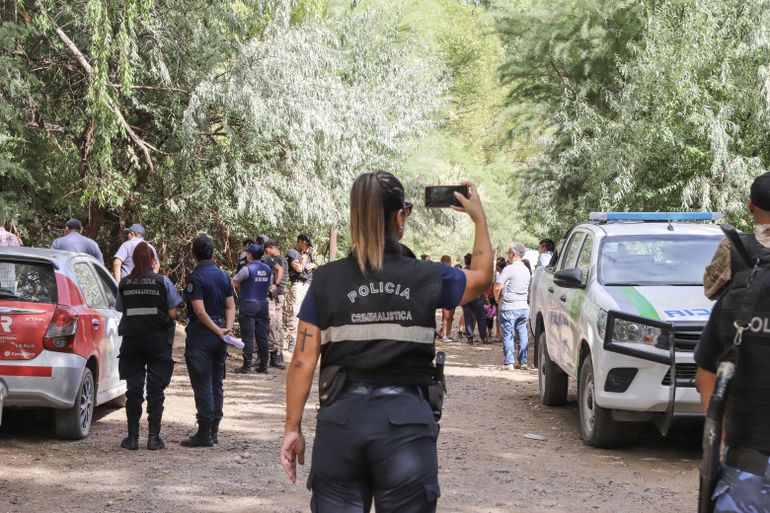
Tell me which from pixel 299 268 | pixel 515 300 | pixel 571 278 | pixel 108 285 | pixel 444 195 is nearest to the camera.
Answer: pixel 444 195

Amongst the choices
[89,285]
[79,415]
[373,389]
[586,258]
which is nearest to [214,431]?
[79,415]

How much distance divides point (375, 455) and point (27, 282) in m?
6.51

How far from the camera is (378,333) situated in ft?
13.1

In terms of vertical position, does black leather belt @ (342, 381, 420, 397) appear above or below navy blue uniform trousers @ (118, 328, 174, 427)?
above

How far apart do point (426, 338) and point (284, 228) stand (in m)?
17.1

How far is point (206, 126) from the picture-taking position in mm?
18516

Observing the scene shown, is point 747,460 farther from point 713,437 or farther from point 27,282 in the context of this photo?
point 27,282

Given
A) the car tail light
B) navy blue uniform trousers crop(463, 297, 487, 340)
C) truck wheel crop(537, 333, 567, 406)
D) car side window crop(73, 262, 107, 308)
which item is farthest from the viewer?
navy blue uniform trousers crop(463, 297, 487, 340)

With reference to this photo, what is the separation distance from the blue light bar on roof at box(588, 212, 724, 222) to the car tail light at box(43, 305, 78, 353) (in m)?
5.38

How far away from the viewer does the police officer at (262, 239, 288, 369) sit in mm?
16734

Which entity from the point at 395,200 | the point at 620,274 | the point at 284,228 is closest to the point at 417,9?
the point at 284,228

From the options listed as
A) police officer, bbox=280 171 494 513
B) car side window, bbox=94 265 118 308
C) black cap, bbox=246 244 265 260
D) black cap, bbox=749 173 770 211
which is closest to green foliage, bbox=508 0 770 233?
black cap, bbox=246 244 265 260

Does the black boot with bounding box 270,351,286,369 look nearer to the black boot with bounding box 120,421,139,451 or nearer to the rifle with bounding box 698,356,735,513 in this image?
the black boot with bounding box 120,421,139,451

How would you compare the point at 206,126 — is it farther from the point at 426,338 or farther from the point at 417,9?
the point at 417,9
